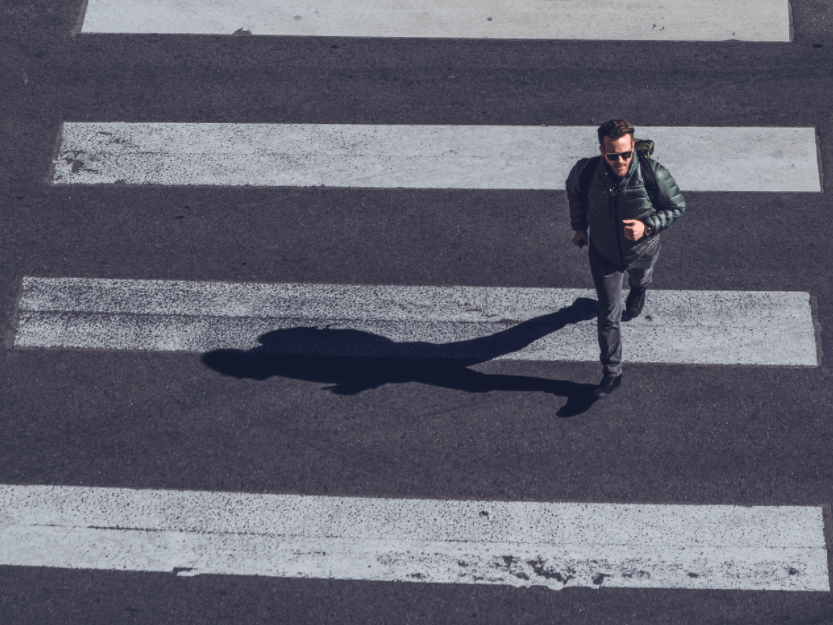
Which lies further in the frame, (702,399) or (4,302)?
(4,302)

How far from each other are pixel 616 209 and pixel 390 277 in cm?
195

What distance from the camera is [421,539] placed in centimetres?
526

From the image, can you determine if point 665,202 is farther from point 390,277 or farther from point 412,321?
point 390,277

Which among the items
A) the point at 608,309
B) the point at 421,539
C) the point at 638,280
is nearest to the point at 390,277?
the point at 608,309

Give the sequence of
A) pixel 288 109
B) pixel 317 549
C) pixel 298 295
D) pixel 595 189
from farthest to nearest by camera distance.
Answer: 1. pixel 288 109
2. pixel 298 295
3. pixel 317 549
4. pixel 595 189

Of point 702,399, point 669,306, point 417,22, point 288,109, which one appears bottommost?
point 702,399

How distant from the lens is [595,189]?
476 cm

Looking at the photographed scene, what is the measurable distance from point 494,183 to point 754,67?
8.00 feet

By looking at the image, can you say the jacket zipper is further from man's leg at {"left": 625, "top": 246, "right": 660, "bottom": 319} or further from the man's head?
man's leg at {"left": 625, "top": 246, "right": 660, "bottom": 319}

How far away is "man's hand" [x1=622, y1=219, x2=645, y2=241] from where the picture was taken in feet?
15.2

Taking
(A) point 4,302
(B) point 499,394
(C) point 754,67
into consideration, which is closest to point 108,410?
(A) point 4,302

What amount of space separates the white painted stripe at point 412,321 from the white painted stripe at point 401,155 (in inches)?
36.6

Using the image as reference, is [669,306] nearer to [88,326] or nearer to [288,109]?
[288,109]

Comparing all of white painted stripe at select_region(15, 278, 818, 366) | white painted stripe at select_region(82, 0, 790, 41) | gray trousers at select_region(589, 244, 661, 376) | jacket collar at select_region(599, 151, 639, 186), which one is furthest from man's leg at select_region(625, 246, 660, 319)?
white painted stripe at select_region(82, 0, 790, 41)
